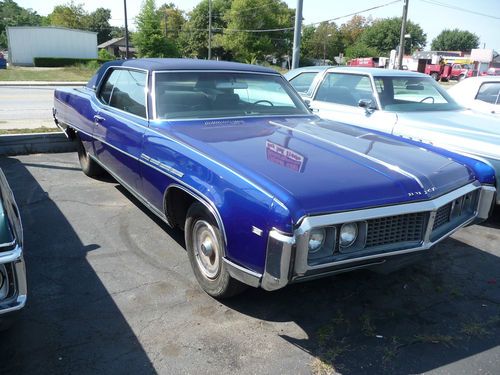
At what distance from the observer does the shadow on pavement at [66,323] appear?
8.14ft

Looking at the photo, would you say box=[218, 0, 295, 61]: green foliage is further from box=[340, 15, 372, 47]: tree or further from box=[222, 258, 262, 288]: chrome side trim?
box=[222, 258, 262, 288]: chrome side trim

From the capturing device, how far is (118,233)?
4.26 m

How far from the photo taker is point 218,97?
414 cm

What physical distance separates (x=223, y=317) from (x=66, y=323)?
3.34 feet

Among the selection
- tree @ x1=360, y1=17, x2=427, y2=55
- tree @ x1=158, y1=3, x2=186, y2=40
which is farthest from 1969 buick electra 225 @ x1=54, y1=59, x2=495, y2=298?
tree @ x1=360, y1=17, x2=427, y2=55

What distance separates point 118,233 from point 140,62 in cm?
179

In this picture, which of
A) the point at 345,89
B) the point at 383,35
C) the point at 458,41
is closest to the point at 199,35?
the point at 383,35

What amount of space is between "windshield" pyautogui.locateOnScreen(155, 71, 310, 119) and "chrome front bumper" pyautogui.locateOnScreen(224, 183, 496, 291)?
176cm

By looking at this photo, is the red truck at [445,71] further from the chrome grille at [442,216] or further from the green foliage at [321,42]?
the chrome grille at [442,216]

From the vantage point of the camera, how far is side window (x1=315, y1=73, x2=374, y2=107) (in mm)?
6355

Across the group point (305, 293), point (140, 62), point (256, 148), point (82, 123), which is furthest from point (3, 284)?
point (82, 123)

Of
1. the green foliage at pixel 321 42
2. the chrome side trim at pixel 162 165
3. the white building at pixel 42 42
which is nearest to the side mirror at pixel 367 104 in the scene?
the chrome side trim at pixel 162 165

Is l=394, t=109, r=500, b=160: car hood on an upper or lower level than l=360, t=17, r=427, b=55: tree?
lower

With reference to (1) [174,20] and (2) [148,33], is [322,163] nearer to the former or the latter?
(2) [148,33]
